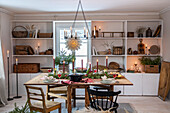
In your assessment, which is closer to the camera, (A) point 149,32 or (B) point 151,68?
(B) point 151,68

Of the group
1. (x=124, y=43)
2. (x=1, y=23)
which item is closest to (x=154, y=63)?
(x=124, y=43)

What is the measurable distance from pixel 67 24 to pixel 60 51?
2.74 ft

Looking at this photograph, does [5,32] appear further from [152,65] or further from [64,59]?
[152,65]

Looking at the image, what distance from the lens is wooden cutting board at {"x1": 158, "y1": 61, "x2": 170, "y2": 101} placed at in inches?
199

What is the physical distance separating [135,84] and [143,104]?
0.84 metres

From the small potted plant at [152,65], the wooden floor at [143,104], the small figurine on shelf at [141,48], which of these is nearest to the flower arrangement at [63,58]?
the wooden floor at [143,104]

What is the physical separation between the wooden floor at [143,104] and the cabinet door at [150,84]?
238 millimetres

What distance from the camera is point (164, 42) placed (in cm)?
566

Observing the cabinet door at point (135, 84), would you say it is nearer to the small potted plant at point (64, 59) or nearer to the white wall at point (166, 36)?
the white wall at point (166, 36)

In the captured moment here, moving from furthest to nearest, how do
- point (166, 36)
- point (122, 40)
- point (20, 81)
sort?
point (122, 40)
point (20, 81)
point (166, 36)

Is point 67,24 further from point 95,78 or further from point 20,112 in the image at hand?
point 20,112

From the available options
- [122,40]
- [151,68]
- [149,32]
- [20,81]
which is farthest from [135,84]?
[20,81]

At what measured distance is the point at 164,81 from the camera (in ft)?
17.2

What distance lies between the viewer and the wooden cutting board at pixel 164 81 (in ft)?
16.6
